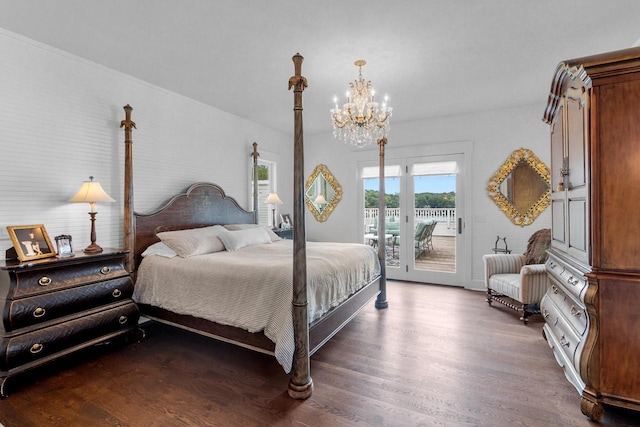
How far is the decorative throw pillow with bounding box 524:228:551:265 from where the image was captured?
3.88 m

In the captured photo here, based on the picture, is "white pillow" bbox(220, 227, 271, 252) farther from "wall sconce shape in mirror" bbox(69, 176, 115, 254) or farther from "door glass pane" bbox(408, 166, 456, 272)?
"door glass pane" bbox(408, 166, 456, 272)

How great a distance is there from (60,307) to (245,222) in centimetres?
269

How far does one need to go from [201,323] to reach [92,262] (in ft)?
3.58

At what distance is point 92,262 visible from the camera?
2699mm

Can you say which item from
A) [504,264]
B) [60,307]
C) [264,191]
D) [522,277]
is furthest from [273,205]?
[522,277]

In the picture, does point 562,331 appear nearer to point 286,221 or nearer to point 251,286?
point 251,286

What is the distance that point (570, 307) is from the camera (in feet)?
7.18

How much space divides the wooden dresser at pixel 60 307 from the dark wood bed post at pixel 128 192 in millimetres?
267

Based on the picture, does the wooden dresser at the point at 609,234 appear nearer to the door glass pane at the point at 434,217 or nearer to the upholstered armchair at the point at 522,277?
the upholstered armchair at the point at 522,277

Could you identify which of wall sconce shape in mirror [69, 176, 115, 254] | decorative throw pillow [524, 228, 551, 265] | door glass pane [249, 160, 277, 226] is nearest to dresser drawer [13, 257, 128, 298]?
wall sconce shape in mirror [69, 176, 115, 254]

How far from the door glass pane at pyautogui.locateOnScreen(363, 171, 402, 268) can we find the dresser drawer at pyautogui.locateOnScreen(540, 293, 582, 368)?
2.87 meters

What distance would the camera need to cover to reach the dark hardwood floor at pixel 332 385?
191 centimetres

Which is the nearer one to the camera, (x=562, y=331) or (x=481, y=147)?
(x=562, y=331)

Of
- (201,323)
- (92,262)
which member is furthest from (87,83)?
(201,323)
